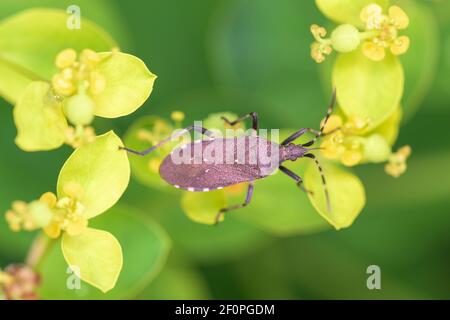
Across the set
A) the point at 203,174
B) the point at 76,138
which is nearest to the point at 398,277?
the point at 203,174

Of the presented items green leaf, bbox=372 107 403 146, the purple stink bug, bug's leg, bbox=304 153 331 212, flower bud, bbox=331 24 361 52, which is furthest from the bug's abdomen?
flower bud, bbox=331 24 361 52

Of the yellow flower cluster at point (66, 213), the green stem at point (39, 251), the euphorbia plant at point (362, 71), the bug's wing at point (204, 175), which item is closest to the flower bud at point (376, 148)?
the euphorbia plant at point (362, 71)

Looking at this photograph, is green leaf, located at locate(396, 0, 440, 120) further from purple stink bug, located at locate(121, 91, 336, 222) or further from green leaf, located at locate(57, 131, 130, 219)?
green leaf, located at locate(57, 131, 130, 219)

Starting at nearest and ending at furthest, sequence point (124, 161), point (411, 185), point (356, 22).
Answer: point (124, 161)
point (356, 22)
point (411, 185)

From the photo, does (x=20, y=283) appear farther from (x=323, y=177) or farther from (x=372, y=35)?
(x=372, y=35)

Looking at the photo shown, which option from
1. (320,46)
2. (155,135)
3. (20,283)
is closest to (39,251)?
(20,283)

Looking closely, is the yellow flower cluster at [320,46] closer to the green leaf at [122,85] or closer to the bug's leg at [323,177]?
the bug's leg at [323,177]

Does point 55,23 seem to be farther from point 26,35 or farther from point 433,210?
point 433,210
